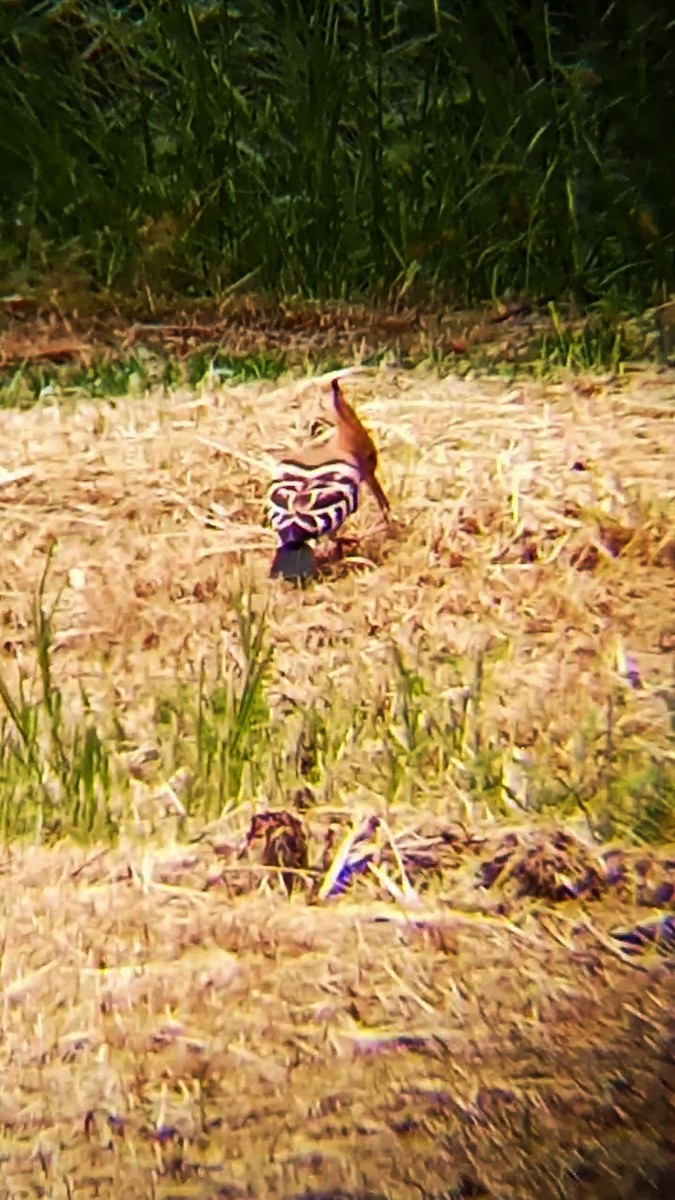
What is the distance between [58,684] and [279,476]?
61 centimetres

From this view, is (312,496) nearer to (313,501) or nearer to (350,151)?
(313,501)

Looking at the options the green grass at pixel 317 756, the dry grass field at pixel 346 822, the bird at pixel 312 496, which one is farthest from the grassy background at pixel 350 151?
the green grass at pixel 317 756

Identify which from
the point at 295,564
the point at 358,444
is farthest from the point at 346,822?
the point at 358,444

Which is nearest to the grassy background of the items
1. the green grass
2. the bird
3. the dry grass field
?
the dry grass field

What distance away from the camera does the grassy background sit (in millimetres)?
5391

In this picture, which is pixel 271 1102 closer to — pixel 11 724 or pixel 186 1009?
pixel 186 1009

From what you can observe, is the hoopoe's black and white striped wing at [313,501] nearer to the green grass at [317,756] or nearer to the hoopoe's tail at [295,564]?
the hoopoe's tail at [295,564]

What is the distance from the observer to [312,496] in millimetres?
3047

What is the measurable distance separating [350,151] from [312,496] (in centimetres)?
295

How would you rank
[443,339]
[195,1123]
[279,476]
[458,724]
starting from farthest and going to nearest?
1. [443,339]
2. [279,476]
3. [458,724]
4. [195,1123]

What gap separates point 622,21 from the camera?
19.1ft

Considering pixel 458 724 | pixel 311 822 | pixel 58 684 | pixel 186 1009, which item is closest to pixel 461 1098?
pixel 186 1009

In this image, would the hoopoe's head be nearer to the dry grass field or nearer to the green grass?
the dry grass field

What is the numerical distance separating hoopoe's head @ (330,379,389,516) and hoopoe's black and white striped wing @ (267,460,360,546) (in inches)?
2.6
